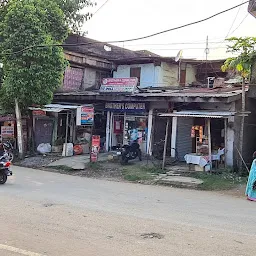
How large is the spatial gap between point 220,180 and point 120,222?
294 inches

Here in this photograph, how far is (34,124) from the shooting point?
71.9ft

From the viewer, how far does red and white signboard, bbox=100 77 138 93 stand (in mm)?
20266

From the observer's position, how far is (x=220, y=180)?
13.7m

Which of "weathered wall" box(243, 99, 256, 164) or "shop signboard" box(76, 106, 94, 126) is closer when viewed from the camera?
"weathered wall" box(243, 99, 256, 164)

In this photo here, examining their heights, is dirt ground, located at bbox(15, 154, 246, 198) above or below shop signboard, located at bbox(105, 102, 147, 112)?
below

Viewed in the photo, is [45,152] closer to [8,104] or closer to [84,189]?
[8,104]

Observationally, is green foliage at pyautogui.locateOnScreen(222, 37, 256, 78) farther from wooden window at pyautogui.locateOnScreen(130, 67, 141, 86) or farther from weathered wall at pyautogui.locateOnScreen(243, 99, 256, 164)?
wooden window at pyautogui.locateOnScreen(130, 67, 141, 86)

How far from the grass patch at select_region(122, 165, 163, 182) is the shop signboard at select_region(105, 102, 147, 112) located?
4.05 meters

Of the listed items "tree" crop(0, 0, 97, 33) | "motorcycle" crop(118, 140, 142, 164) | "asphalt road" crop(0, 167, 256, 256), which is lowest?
"asphalt road" crop(0, 167, 256, 256)

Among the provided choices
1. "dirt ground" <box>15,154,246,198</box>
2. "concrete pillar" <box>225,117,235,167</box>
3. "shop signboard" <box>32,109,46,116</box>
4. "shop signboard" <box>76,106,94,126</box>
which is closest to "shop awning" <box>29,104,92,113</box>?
"shop signboard" <box>76,106,94,126</box>

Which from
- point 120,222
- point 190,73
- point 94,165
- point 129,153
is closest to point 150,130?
point 129,153

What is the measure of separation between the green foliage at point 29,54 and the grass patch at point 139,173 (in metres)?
6.06

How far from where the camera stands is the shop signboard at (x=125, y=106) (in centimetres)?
1992

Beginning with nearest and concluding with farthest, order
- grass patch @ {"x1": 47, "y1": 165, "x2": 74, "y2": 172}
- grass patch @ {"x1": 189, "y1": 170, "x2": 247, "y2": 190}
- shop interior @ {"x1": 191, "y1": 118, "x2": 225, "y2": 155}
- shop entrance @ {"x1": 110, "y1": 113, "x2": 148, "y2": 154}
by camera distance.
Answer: grass patch @ {"x1": 189, "y1": 170, "x2": 247, "y2": 190}, grass patch @ {"x1": 47, "y1": 165, "x2": 74, "y2": 172}, shop interior @ {"x1": 191, "y1": 118, "x2": 225, "y2": 155}, shop entrance @ {"x1": 110, "y1": 113, "x2": 148, "y2": 154}
